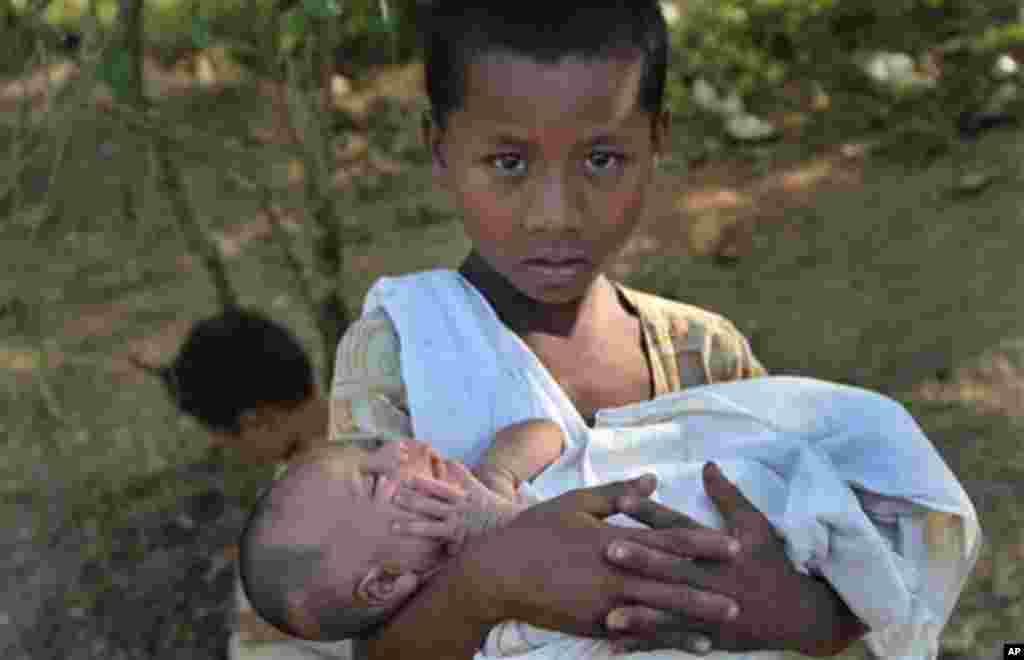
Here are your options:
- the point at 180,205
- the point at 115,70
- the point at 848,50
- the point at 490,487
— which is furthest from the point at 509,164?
the point at 848,50

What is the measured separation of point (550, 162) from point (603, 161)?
0.08m

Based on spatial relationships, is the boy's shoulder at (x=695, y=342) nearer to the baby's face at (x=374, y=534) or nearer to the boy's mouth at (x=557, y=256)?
the boy's mouth at (x=557, y=256)

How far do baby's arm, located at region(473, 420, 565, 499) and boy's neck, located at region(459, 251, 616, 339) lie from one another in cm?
22

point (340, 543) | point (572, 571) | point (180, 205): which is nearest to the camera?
point (572, 571)

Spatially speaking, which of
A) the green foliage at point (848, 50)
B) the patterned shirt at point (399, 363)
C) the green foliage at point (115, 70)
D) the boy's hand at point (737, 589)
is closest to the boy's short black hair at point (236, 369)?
the green foliage at point (115, 70)

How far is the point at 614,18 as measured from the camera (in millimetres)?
1967


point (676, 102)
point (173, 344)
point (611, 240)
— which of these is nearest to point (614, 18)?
point (611, 240)

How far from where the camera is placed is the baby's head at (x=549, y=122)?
1926mm

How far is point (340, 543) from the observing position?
190cm

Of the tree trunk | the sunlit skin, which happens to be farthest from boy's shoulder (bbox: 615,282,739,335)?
the tree trunk

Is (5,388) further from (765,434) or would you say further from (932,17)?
(932,17)

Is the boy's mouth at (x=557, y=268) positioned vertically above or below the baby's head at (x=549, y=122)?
below

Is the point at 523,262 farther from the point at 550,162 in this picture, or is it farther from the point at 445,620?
the point at 445,620

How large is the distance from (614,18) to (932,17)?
4041 mm
